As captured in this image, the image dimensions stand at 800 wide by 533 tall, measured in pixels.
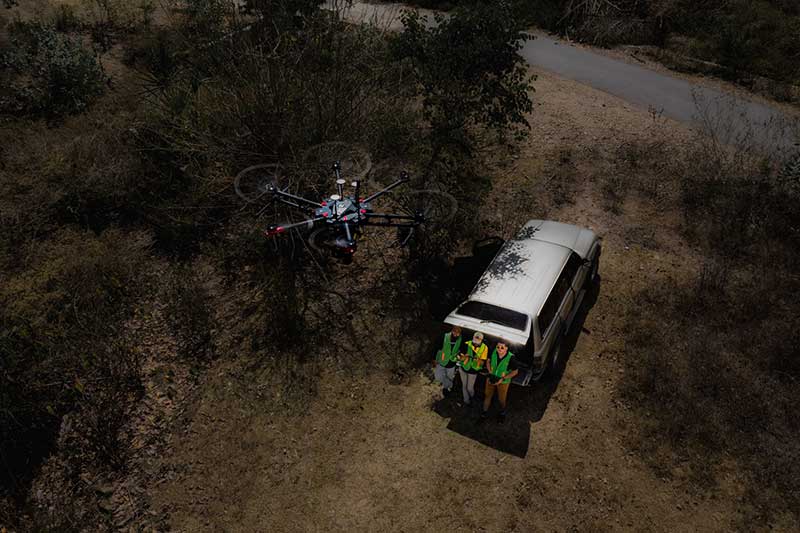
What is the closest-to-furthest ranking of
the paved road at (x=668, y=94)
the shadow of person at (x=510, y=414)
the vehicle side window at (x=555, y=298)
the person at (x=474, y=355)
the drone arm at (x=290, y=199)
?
the person at (x=474, y=355) → the shadow of person at (x=510, y=414) → the vehicle side window at (x=555, y=298) → the drone arm at (x=290, y=199) → the paved road at (x=668, y=94)

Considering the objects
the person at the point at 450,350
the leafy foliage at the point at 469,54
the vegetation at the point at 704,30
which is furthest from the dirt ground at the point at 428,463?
the vegetation at the point at 704,30

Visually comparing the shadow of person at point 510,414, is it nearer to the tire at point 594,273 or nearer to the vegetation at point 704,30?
the tire at point 594,273

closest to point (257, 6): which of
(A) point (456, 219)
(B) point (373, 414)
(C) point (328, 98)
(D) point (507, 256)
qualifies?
(C) point (328, 98)

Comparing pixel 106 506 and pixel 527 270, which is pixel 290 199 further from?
pixel 106 506

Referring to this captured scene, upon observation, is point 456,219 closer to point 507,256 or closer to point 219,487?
point 507,256

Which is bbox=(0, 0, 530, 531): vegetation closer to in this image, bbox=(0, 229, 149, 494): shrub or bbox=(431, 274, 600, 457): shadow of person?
bbox=(0, 229, 149, 494): shrub

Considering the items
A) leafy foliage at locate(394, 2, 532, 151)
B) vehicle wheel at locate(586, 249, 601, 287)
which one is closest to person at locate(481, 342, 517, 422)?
vehicle wheel at locate(586, 249, 601, 287)

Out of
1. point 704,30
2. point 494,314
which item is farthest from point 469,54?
point 704,30
